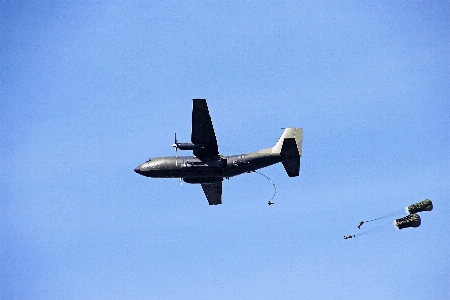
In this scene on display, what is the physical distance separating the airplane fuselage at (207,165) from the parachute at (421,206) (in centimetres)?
Answer: 1326

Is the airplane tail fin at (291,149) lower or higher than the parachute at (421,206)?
higher

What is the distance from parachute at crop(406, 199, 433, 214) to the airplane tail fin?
11.3m

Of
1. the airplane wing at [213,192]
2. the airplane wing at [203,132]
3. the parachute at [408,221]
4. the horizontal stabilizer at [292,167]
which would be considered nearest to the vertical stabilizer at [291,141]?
the horizontal stabilizer at [292,167]

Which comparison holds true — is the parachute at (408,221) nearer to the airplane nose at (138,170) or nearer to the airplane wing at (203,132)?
the airplane wing at (203,132)

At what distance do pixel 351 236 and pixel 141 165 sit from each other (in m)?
21.6

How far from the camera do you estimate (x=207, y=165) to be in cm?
5369

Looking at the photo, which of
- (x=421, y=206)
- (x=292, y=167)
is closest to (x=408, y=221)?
(x=421, y=206)

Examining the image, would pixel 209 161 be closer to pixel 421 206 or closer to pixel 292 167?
pixel 292 167

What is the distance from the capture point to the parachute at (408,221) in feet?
→ 169

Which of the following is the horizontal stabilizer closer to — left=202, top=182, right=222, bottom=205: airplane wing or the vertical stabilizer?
the vertical stabilizer

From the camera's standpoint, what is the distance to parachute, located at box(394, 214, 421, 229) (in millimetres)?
51500

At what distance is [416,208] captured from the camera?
170 feet

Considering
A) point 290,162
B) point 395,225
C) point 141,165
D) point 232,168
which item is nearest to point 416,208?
point 395,225

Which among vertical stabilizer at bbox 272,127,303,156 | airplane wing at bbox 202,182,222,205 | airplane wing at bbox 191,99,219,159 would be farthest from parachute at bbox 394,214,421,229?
airplane wing at bbox 202,182,222,205
